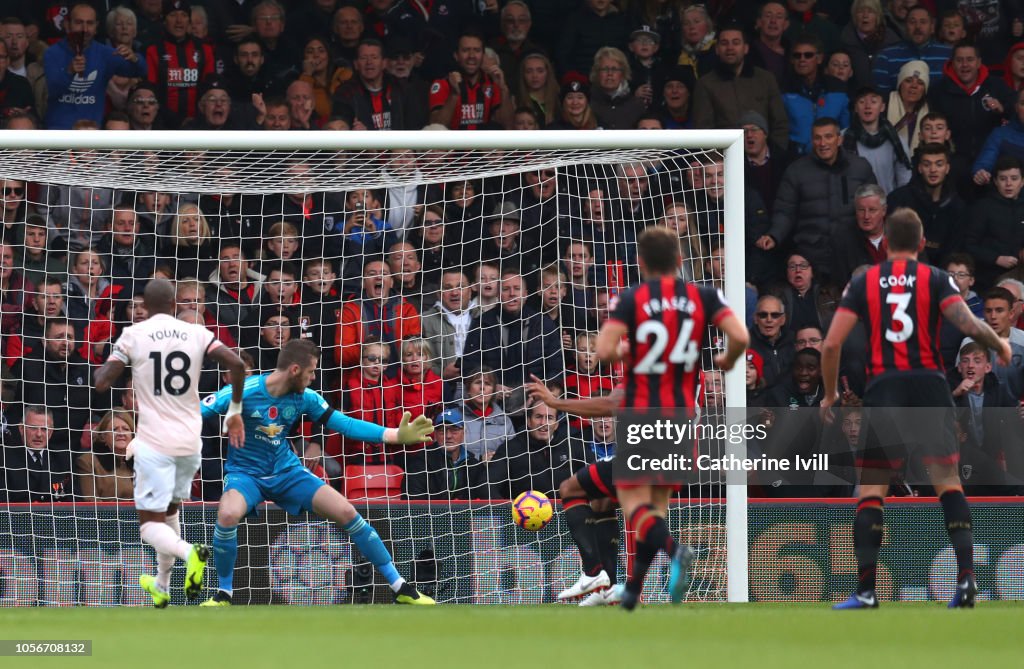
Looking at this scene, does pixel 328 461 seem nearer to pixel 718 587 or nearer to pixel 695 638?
pixel 718 587

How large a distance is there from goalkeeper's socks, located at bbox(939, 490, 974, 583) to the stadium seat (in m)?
4.33

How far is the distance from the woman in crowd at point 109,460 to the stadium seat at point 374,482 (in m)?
1.62

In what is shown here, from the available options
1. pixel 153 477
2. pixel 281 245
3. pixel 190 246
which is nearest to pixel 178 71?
pixel 190 246

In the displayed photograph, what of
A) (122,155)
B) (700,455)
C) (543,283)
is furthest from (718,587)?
(122,155)

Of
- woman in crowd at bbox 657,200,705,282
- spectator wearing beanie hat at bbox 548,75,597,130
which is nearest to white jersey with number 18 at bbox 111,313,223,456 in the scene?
woman in crowd at bbox 657,200,705,282

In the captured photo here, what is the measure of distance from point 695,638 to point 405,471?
557cm

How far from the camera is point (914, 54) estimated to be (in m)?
13.5

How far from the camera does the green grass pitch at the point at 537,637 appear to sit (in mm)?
5355

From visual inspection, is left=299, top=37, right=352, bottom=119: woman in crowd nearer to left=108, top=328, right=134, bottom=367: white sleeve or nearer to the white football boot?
left=108, top=328, right=134, bottom=367: white sleeve

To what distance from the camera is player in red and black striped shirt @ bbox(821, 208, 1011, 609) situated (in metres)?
7.93

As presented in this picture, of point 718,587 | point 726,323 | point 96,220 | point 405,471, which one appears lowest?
point 718,587

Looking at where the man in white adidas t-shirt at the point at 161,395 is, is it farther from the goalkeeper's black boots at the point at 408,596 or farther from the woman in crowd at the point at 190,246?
the woman in crowd at the point at 190,246

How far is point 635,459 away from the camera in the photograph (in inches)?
285

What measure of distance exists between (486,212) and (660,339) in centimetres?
470
